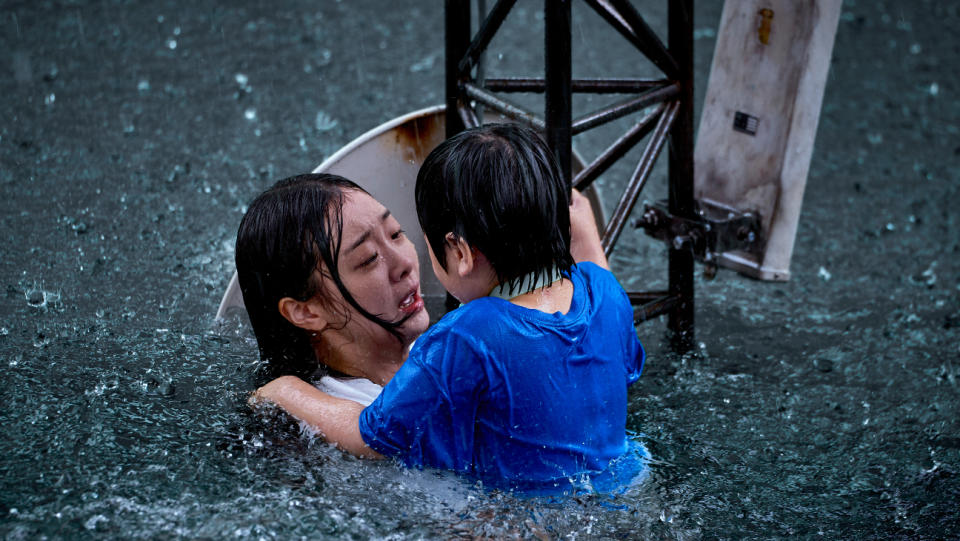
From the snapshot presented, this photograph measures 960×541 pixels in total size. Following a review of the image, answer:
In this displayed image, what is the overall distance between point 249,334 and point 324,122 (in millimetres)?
3484

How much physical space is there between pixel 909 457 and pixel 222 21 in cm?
684

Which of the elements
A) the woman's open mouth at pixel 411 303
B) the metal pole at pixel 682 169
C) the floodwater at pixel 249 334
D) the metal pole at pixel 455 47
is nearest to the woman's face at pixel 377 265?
the woman's open mouth at pixel 411 303

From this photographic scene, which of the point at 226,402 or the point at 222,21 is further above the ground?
the point at 222,21

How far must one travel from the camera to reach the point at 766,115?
3.89 metres

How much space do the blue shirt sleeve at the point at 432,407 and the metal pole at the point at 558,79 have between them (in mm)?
1048

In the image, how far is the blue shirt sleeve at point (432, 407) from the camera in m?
2.25

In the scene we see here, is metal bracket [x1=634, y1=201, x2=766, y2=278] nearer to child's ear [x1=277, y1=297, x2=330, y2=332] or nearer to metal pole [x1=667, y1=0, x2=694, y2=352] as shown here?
metal pole [x1=667, y1=0, x2=694, y2=352]

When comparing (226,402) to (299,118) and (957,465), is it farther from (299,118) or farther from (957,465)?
(299,118)

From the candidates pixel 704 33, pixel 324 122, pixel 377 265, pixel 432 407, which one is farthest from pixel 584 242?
pixel 704 33

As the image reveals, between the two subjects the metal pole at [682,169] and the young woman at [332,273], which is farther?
the metal pole at [682,169]

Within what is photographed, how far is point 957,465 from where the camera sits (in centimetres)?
330

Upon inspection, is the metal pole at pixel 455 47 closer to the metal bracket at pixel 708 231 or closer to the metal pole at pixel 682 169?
the metal pole at pixel 682 169

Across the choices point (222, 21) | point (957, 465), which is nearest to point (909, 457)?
point (957, 465)

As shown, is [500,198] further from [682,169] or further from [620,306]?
[682,169]
